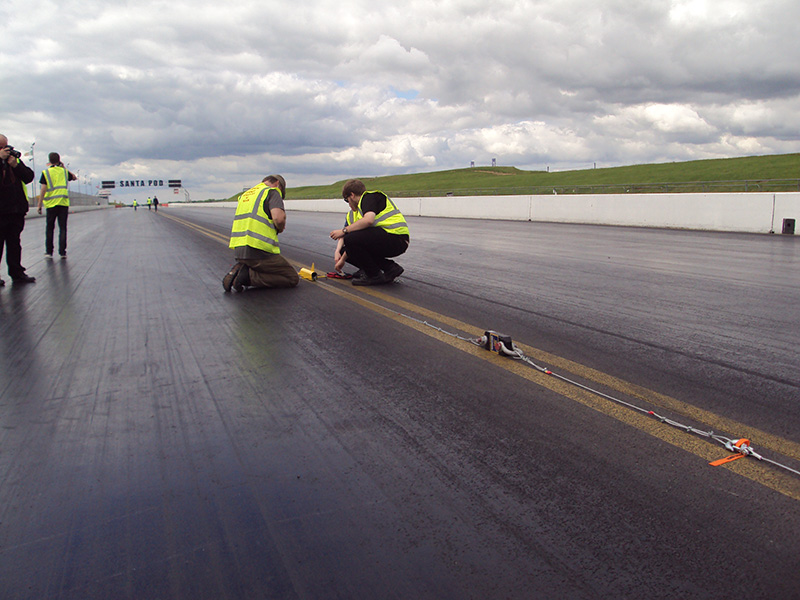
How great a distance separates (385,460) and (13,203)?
321 inches

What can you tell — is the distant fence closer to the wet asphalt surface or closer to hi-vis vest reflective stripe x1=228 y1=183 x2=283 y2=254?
hi-vis vest reflective stripe x1=228 y1=183 x2=283 y2=254

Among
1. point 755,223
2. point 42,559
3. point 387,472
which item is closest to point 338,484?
point 387,472

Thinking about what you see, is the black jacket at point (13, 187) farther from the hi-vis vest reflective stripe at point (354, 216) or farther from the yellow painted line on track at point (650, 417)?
the yellow painted line on track at point (650, 417)

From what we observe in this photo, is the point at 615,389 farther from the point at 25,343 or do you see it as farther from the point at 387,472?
the point at 25,343

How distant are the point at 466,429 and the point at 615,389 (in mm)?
1134

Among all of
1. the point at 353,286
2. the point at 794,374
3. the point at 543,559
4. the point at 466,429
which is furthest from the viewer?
the point at 353,286

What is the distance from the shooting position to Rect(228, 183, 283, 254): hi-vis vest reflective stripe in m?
7.52

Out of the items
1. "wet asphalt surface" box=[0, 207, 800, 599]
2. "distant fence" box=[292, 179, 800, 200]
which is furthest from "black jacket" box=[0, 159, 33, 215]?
"distant fence" box=[292, 179, 800, 200]

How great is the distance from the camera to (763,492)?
2.30 meters

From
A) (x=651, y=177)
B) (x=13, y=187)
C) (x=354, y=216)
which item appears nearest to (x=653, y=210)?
(x=354, y=216)

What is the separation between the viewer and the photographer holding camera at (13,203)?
322 inches

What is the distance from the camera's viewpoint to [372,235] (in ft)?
25.3

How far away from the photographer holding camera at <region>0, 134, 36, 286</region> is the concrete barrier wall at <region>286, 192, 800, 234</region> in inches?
720

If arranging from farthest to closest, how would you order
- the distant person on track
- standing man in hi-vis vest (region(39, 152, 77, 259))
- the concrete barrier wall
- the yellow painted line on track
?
the concrete barrier wall → standing man in hi-vis vest (region(39, 152, 77, 259)) → the distant person on track → the yellow painted line on track
